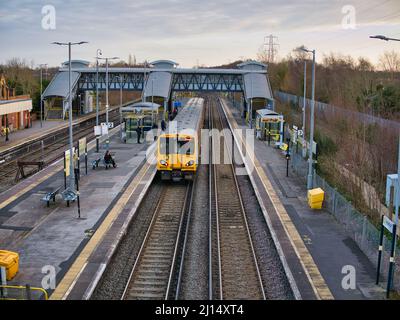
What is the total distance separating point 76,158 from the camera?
1049 inches

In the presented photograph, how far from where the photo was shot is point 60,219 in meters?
20.2

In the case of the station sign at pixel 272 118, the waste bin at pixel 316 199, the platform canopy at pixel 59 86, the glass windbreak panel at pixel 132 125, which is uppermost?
the platform canopy at pixel 59 86

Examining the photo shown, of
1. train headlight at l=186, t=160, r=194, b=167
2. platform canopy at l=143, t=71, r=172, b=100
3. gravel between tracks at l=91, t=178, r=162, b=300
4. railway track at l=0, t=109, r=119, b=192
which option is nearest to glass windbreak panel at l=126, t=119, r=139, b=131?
railway track at l=0, t=109, r=119, b=192

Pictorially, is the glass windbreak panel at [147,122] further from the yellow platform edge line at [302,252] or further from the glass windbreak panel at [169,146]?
the yellow platform edge line at [302,252]

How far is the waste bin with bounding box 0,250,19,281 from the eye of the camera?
46.2ft

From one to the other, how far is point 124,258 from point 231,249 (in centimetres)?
361

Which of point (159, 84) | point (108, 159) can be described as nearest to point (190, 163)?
point (108, 159)

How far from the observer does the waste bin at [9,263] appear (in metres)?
14.1

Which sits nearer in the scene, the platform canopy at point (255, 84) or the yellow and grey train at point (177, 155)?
the yellow and grey train at point (177, 155)

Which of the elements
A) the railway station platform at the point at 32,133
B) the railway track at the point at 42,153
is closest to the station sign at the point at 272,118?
the railway track at the point at 42,153

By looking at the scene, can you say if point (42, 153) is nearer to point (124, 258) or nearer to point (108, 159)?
point (108, 159)

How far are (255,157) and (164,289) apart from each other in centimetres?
2238

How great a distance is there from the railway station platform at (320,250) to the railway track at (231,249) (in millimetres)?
1146
